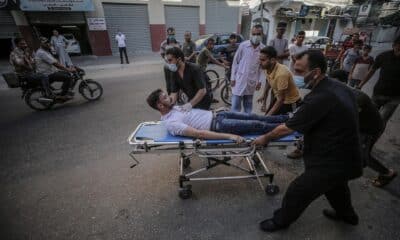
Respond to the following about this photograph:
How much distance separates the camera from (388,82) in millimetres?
2850

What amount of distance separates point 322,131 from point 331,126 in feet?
0.25

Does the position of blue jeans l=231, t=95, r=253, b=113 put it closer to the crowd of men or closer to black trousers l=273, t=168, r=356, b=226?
the crowd of men

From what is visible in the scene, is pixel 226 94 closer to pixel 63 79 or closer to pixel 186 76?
pixel 186 76

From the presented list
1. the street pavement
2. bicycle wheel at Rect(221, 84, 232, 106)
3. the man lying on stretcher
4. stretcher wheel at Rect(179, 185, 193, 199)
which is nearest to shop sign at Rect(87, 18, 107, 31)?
the street pavement

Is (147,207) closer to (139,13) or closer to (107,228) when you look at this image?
(107,228)

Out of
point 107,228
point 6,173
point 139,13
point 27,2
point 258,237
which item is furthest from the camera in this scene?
point 139,13

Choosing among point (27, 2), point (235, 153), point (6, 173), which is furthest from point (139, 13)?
point (235, 153)

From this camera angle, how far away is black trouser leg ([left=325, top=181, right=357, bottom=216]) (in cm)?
200

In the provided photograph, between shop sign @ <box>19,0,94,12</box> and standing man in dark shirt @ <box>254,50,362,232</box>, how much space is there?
1551cm

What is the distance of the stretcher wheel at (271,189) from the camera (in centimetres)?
254

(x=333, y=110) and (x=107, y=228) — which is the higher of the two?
(x=333, y=110)

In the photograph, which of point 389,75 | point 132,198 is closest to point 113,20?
point 132,198

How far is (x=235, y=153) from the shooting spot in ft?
8.45

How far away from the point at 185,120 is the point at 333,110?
63.1 inches
